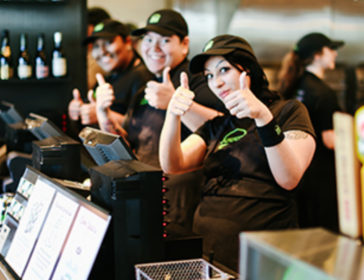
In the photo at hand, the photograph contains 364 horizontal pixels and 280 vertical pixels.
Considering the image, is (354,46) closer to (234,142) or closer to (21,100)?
(21,100)

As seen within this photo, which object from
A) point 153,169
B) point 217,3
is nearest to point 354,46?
point 217,3

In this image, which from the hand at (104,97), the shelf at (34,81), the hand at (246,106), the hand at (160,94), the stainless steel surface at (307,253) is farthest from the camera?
the shelf at (34,81)

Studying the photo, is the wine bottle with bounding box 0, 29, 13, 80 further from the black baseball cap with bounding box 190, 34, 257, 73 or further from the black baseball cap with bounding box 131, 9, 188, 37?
the black baseball cap with bounding box 190, 34, 257, 73

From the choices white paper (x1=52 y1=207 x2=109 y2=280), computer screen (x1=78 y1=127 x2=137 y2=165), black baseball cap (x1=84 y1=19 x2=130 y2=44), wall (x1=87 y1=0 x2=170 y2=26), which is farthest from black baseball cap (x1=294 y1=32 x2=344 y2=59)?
wall (x1=87 y1=0 x2=170 y2=26)

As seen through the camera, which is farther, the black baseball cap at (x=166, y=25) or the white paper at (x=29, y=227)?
the black baseball cap at (x=166, y=25)


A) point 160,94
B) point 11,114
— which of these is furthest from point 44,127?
point 11,114

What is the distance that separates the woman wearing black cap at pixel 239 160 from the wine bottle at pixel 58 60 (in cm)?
231

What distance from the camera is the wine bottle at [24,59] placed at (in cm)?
415

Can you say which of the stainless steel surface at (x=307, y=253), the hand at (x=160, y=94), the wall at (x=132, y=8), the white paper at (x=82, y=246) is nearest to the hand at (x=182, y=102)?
the hand at (x=160, y=94)

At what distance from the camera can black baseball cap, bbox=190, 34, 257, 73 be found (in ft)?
6.41

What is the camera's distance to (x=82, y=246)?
1266mm

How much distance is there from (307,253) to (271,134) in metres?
1.06

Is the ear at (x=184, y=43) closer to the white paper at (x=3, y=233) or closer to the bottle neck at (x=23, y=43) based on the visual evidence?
the white paper at (x=3, y=233)

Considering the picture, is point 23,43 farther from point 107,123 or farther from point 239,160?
point 239,160
